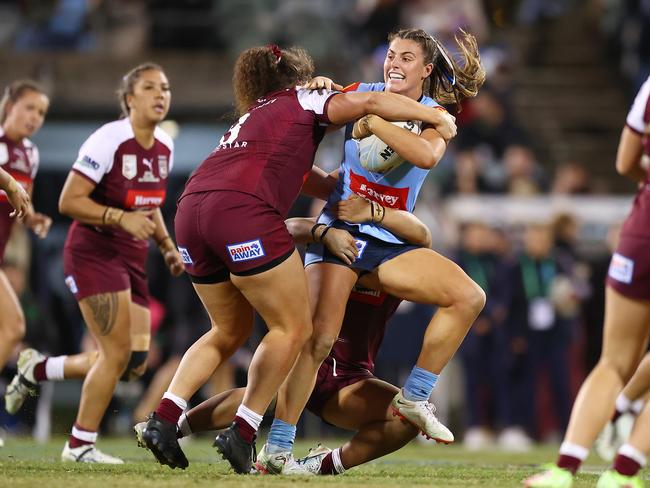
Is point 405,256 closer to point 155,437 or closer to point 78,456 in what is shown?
point 155,437

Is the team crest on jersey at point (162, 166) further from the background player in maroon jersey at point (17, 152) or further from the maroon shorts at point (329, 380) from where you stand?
the maroon shorts at point (329, 380)

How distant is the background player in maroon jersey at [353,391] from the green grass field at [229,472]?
18 centimetres

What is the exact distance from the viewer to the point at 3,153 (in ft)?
28.0

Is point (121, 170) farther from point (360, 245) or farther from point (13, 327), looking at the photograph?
point (360, 245)

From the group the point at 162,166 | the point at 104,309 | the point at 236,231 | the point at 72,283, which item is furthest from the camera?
the point at 162,166

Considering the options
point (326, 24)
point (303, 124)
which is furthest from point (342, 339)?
point (326, 24)

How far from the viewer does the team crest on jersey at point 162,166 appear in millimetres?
8109

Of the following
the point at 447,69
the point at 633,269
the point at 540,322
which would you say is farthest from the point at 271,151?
the point at 540,322

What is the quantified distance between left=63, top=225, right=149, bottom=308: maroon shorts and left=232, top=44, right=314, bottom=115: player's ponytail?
1864mm

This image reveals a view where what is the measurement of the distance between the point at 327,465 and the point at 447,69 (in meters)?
2.28

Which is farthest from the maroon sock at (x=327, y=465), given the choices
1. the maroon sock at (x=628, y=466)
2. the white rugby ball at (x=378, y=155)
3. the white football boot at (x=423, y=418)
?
the maroon sock at (x=628, y=466)

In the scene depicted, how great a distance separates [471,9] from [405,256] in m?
11.1

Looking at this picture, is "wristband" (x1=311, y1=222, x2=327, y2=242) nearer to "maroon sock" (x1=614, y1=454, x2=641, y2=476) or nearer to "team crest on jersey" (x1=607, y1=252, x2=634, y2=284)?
"team crest on jersey" (x1=607, y1=252, x2=634, y2=284)

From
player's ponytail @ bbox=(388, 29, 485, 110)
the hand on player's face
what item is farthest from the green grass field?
player's ponytail @ bbox=(388, 29, 485, 110)
